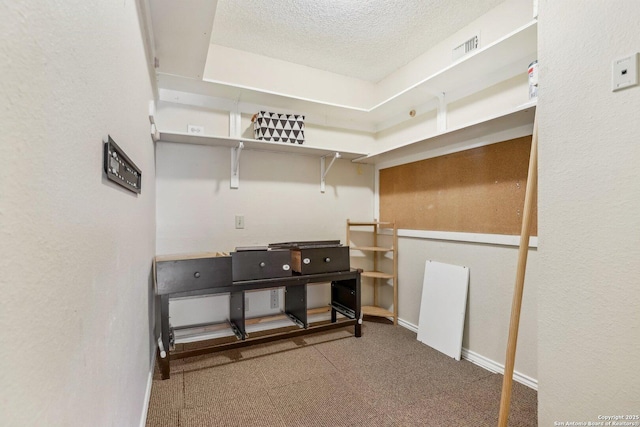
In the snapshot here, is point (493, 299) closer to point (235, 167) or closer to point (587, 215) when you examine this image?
point (587, 215)

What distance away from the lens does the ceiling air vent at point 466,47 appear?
230 centimetres

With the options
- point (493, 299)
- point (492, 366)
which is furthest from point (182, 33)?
point (492, 366)

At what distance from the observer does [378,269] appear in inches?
131

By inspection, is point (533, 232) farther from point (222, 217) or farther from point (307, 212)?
point (222, 217)

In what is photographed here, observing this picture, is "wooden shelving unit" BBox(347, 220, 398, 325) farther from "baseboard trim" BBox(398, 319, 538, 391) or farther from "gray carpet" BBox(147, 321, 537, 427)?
"baseboard trim" BBox(398, 319, 538, 391)

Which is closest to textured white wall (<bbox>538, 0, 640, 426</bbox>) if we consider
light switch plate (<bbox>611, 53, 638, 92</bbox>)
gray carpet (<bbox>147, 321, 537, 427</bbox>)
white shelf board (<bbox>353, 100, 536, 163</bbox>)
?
light switch plate (<bbox>611, 53, 638, 92</bbox>)

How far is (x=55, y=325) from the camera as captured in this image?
465 millimetres

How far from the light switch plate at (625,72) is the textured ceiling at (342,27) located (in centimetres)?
144

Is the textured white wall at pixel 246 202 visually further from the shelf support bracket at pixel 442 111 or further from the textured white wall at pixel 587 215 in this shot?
the textured white wall at pixel 587 215

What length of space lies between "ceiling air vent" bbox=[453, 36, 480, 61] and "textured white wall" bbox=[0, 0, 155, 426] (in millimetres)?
2343

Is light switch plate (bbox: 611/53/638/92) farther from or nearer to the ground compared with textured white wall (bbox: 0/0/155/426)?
farther from the ground

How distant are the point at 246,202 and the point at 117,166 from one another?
1.94 meters

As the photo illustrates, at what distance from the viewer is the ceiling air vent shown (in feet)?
7.54

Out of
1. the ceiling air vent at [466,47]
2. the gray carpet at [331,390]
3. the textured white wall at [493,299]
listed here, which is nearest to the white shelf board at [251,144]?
the ceiling air vent at [466,47]
